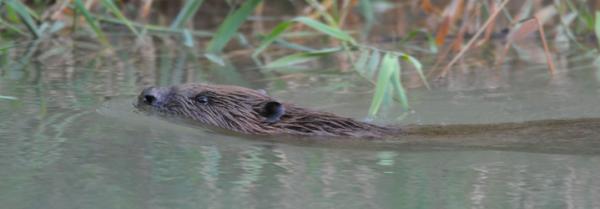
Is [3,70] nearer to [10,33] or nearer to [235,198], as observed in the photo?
[10,33]

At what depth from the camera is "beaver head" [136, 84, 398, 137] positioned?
451 cm

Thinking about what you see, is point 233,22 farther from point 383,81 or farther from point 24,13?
point 383,81

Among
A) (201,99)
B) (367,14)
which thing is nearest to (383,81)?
(201,99)

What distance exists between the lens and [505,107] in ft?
17.0

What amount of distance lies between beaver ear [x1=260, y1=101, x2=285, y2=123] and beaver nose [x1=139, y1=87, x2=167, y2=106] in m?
0.47

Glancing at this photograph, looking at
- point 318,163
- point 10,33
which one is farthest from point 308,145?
point 10,33

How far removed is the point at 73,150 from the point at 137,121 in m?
0.72

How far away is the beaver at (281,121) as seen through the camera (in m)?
4.30

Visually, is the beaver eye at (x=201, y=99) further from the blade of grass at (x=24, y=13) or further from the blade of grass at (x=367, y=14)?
the blade of grass at (x=367, y=14)

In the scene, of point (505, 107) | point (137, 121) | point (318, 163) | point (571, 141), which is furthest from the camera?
point (505, 107)

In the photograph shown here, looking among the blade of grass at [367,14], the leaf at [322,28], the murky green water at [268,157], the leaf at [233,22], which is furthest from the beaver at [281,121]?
the blade of grass at [367,14]

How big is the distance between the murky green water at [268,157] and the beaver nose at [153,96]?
0.09m

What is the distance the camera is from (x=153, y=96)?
4.77m

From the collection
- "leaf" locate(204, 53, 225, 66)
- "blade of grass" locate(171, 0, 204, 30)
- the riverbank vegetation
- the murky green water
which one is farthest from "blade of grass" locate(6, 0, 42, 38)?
"leaf" locate(204, 53, 225, 66)
